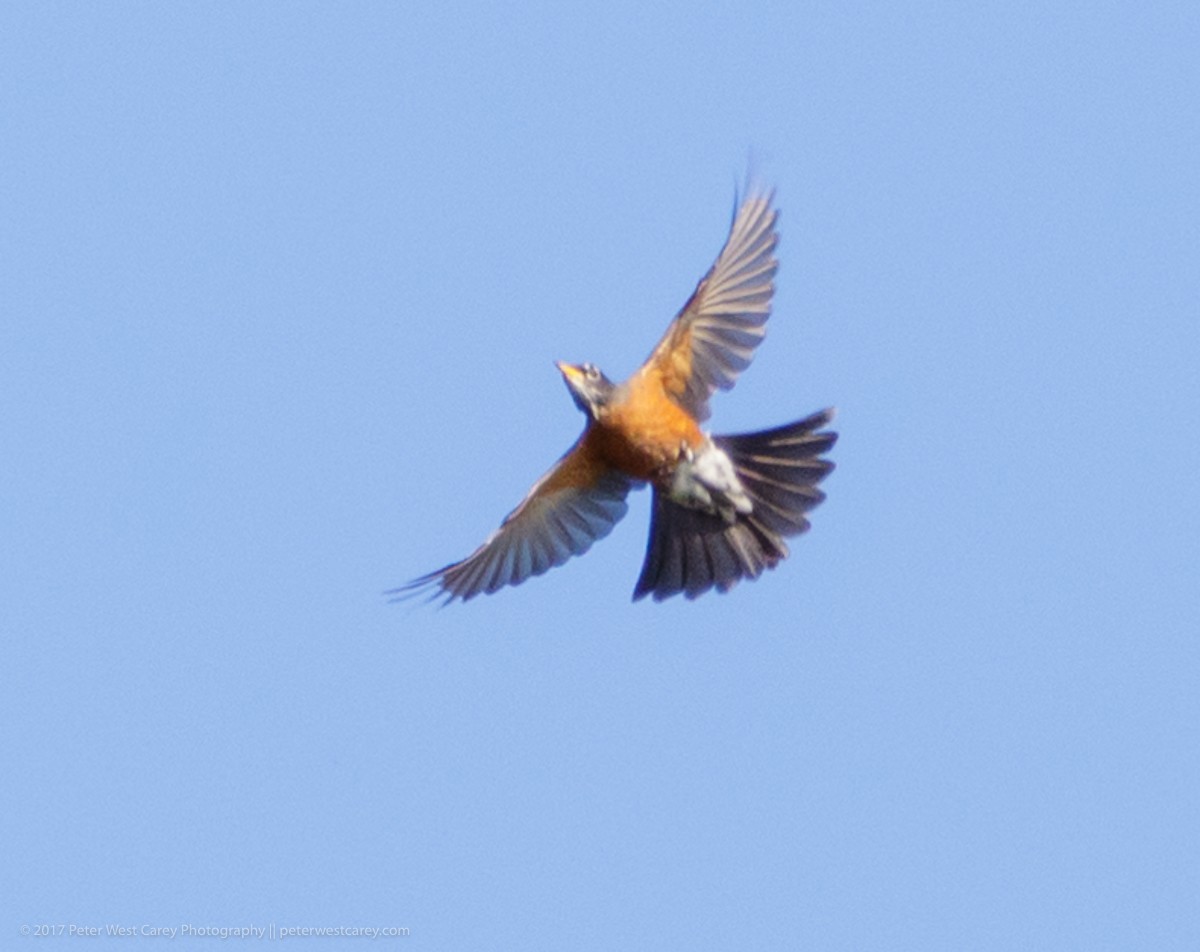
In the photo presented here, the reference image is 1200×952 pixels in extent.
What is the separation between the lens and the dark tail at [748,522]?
9.98 meters

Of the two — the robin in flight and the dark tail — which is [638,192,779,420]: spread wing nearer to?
the robin in flight

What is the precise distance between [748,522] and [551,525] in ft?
3.49

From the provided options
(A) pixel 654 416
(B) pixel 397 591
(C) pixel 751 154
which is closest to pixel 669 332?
(A) pixel 654 416

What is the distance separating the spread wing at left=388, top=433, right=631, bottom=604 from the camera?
33.4 ft

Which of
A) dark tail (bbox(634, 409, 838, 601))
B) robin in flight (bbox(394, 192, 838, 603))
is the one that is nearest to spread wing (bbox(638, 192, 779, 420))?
robin in flight (bbox(394, 192, 838, 603))

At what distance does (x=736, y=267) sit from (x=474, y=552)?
1.96 m

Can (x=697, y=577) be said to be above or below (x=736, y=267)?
below

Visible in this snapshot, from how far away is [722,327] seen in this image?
9961 millimetres

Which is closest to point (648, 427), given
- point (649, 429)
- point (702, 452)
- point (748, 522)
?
point (649, 429)

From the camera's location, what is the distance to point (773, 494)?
10070mm

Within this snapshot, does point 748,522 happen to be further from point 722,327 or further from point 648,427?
point 722,327

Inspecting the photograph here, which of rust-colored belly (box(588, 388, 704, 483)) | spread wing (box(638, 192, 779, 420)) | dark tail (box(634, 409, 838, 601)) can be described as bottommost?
dark tail (box(634, 409, 838, 601))

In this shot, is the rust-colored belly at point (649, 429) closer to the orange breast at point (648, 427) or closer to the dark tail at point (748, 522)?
the orange breast at point (648, 427)

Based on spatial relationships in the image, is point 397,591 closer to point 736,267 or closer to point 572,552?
point 572,552
